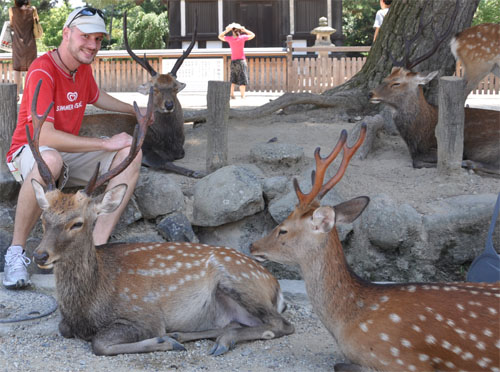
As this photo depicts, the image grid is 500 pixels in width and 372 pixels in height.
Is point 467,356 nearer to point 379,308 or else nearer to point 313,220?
point 379,308

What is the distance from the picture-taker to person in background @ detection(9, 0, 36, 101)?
1166 cm

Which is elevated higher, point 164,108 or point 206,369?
point 164,108

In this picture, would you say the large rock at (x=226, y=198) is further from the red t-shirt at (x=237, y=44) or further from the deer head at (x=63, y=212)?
the red t-shirt at (x=237, y=44)

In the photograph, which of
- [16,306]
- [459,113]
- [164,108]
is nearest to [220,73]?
[164,108]

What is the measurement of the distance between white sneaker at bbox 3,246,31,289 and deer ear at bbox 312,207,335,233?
2.18m

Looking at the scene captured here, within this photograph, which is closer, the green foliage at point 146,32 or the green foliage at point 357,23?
the green foliage at point 357,23

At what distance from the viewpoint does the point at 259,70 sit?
18.3m

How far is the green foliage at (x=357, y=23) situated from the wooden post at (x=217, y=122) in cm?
2253

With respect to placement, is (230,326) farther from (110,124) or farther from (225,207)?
(110,124)

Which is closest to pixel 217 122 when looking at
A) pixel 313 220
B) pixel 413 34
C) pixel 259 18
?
pixel 313 220

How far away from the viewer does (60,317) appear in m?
4.48

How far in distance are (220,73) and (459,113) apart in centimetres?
1329

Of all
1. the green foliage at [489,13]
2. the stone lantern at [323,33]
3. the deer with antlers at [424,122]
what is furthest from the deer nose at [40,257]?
the green foliage at [489,13]

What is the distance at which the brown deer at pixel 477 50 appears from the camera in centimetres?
789
